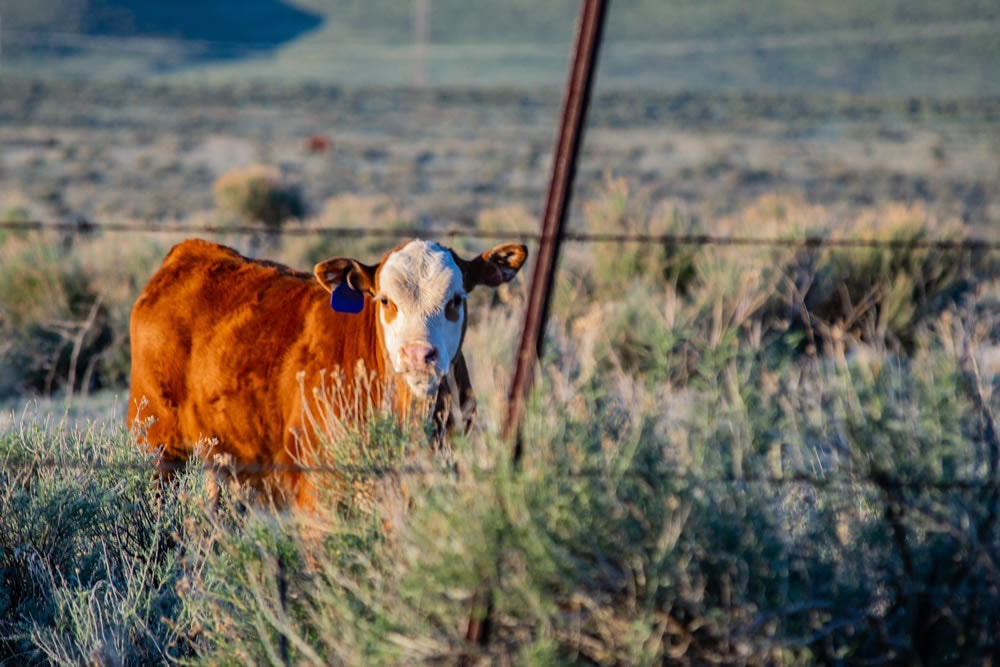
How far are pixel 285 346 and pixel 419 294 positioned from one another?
1.09 m

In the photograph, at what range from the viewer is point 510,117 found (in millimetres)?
57094

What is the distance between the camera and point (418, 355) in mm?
4887

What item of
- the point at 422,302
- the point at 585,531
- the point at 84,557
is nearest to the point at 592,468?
the point at 585,531

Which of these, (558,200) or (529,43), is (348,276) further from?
(529,43)

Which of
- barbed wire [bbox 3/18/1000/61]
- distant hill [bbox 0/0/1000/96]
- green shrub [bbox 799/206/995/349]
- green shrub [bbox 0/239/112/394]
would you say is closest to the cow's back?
green shrub [bbox 0/239/112/394]

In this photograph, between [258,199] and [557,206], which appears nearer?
[557,206]

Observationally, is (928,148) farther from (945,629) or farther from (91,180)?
(945,629)

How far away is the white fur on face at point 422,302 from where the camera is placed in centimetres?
495

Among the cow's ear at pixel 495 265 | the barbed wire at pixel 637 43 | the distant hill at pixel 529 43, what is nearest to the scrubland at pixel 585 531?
the cow's ear at pixel 495 265

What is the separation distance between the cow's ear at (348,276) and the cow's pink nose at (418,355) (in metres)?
0.67

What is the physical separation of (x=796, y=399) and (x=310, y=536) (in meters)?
1.80

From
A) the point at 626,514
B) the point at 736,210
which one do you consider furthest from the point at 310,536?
the point at 736,210

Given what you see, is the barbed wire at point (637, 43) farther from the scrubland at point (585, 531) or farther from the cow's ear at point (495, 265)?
the scrubland at point (585, 531)

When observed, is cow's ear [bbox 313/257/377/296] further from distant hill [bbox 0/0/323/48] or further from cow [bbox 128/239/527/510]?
distant hill [bbox 0/0/323/48]
